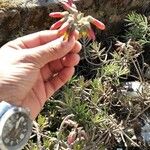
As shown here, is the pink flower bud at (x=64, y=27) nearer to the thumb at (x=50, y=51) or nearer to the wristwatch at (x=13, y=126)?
the thumb at (x=50, y=51)

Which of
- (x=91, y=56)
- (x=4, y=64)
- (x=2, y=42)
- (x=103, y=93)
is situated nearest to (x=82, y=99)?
(x=103, y=93)

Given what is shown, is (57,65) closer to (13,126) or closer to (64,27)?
(13,126)

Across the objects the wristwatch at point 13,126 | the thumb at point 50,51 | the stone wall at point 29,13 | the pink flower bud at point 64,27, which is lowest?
the stone wall at point 29,13

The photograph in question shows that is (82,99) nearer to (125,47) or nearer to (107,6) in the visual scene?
(125,47)

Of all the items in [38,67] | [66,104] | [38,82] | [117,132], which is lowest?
[117,132]

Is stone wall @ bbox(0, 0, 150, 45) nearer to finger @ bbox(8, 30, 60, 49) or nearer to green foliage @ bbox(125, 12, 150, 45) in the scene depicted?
green foliage @ bbox(125, 12, 150, 45)

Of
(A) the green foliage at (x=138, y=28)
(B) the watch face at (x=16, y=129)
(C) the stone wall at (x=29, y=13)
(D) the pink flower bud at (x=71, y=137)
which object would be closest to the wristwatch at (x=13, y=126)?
(B) the watch face at (x=16, y=129)

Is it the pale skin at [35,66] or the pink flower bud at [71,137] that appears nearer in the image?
the pale skin at [35,66]

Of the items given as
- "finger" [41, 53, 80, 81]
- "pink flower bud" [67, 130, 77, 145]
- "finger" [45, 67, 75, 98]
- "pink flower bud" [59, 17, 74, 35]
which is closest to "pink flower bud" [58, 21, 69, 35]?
"pink flower bud" [59, 17, 74, 35]
